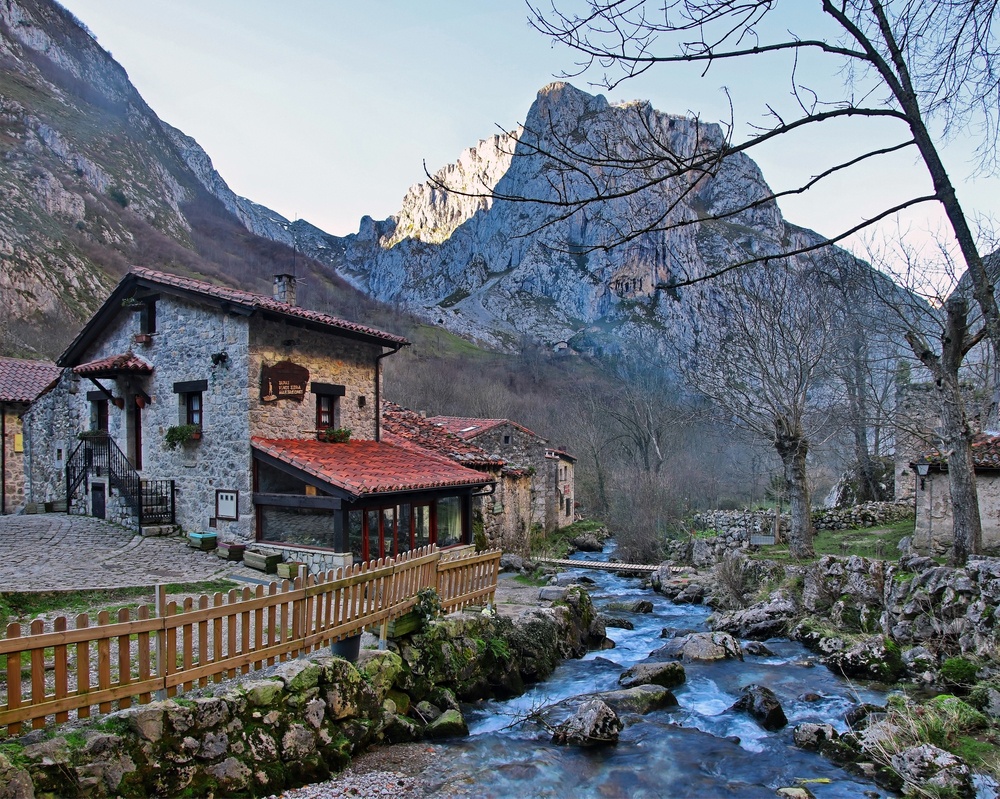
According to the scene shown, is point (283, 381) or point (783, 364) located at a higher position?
point (783, 364)

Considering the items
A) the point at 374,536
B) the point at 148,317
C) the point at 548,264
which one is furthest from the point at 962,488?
the point at 548,264

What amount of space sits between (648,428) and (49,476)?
28688 mm

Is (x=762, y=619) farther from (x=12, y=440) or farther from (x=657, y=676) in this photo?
(x=12, y=440)

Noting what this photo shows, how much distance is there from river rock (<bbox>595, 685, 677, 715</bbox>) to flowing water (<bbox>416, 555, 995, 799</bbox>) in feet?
0.51

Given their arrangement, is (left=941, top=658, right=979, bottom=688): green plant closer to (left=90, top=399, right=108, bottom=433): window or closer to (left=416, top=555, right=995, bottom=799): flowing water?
(left=416, top=555, right=995, bottom=799): flowing water

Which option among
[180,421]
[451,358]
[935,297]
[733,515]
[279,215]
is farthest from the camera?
[279,215]

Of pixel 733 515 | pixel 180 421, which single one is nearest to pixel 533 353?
pixel 733 515

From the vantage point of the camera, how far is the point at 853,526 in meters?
21.1

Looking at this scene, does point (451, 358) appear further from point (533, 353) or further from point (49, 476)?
point (49, 476)

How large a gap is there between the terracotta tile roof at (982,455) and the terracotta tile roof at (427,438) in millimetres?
12481

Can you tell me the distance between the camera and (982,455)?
588 inches

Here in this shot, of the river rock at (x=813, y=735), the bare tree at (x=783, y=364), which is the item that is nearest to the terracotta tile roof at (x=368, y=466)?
the river rock at (x=813, y=735)

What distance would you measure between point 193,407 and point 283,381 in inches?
101

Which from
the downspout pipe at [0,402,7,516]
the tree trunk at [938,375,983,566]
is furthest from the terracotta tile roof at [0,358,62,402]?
the tree trunk at [938,375,983,566]
